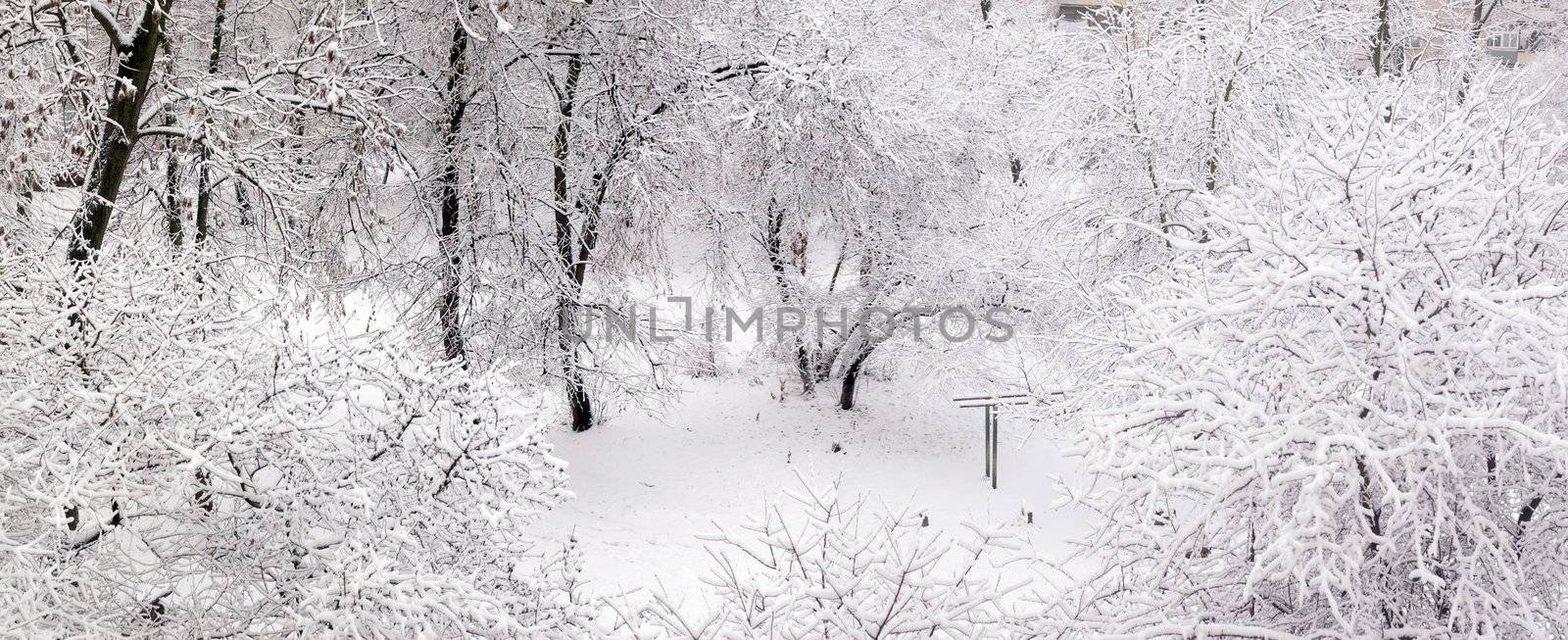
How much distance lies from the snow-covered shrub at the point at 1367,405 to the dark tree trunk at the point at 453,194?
8383 millimetres

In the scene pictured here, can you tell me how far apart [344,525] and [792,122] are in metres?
7.71

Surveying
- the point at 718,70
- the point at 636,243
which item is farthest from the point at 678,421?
the point at 718,70

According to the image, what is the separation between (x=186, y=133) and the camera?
26.6 feet

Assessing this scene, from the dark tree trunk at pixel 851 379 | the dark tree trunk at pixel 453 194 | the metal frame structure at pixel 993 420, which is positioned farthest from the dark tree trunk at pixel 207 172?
the metal frame structure at pixel 993 420

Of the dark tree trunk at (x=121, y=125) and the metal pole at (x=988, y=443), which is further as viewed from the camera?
the metal pole at (x=988, y=443)

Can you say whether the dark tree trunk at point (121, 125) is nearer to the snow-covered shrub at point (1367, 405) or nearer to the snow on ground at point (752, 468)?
the snow on ground at point (752, 468)

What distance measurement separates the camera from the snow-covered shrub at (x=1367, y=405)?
177 inches

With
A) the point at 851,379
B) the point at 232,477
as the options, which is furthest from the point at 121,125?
the point at 851,379

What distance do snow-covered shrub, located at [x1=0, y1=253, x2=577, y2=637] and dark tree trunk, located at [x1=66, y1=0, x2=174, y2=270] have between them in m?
1.50

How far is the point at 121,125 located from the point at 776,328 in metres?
9.59

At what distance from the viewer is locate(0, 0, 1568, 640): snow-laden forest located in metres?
4.95

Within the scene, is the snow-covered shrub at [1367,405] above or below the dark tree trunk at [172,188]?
below

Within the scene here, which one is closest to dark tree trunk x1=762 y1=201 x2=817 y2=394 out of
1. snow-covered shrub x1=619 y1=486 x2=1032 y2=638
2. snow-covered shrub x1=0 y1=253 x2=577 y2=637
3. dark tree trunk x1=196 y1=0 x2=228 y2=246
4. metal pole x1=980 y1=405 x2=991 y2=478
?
metal pole x1=980 y1=405 x2=991 y2=478

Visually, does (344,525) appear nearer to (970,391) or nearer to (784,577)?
(784,577)
